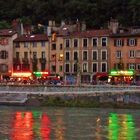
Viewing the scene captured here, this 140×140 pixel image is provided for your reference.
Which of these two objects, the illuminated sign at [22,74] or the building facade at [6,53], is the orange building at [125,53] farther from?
the building facade at [6,53]

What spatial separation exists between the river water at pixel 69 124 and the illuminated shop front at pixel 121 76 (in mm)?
32115

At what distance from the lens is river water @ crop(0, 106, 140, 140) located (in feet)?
143

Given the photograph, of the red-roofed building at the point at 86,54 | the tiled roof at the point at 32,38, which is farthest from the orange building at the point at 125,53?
the tiled roof at the point at 32,38

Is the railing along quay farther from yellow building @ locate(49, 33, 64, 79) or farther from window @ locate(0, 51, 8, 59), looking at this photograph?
window @ locate(0, 51, 8, 59)

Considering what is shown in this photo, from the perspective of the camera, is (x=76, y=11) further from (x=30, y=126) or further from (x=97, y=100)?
(x=30, y=126)

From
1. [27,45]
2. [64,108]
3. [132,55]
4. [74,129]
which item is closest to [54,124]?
[74,129]

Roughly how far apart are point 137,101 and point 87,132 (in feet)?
83.1

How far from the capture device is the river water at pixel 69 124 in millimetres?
43562

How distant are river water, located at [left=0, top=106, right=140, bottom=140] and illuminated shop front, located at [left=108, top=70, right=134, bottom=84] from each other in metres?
32.1

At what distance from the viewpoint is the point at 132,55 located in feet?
324

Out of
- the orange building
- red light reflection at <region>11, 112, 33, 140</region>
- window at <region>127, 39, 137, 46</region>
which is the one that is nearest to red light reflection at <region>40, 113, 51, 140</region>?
red light reflection at <region>11, 112, 33, 140</region>

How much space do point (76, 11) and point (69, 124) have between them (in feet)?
282

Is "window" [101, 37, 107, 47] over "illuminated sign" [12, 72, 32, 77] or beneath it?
over

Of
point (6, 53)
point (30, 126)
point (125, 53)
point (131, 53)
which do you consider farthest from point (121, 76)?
point (30, 126)
